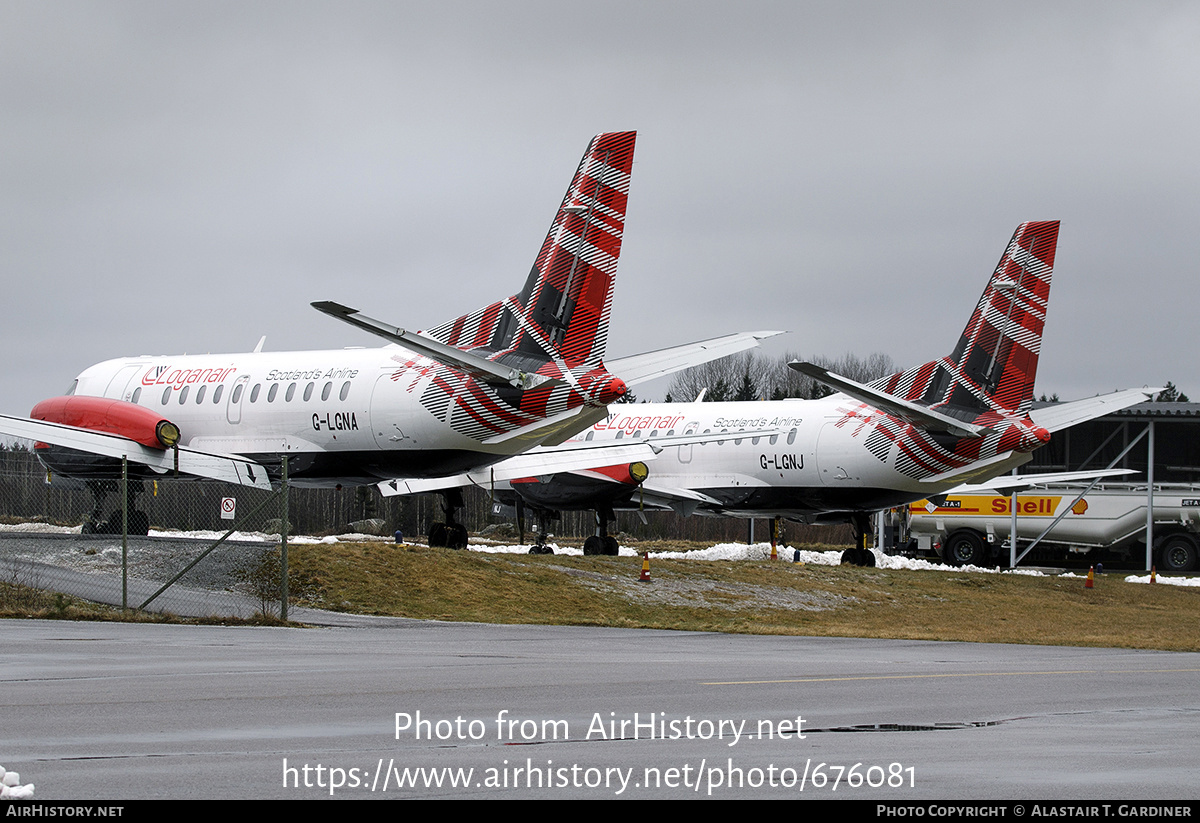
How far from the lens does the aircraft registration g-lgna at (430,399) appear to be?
27.0m

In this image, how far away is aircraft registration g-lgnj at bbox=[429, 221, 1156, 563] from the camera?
1351 inches

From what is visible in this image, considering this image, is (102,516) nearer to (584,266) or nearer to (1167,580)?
(584,266)

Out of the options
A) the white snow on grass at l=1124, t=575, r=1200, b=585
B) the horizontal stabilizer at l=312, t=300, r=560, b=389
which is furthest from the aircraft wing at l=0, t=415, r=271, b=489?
the white snow on grass at l=1124, t=575, r=1200, b=585

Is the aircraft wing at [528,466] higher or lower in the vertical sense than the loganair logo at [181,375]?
lower

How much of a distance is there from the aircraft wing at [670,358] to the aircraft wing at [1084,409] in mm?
9990

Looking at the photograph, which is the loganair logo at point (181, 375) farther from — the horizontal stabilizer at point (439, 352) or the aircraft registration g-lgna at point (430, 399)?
the horizontal stabilizer at point (439, 352)

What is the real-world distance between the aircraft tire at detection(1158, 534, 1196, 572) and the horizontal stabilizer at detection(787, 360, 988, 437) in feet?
47.0

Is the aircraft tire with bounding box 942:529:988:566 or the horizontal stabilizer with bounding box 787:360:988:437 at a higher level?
the horizontal stabilizer with bounding box 787:360:988:437

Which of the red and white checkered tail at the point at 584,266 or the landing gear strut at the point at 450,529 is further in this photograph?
the landing gear strut at the point at 450,529

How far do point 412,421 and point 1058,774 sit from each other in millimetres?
21749

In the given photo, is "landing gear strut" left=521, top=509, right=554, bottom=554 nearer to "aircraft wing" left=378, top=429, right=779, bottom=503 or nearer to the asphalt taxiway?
"aircraft wing" left=378, top=429, right=779, bottom=503

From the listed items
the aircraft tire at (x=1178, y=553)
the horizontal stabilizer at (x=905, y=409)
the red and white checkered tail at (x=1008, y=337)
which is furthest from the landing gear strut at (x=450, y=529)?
the aircraft tire at (x=1178, y=553)

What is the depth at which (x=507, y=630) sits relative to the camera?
59.7 feet

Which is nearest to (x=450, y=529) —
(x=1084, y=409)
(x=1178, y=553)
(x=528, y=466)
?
(x=528, y=466)
